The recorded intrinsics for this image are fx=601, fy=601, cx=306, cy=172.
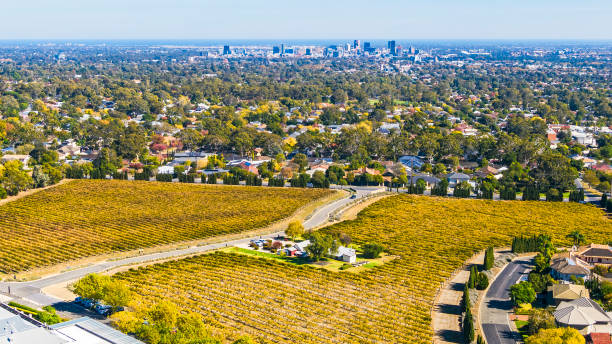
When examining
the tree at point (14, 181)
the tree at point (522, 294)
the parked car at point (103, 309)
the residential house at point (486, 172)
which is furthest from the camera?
the residential house at point (486, 172)

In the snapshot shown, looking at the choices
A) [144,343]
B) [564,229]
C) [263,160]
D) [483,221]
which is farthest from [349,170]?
[144,343]

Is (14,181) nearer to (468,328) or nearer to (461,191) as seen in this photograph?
(461,191)

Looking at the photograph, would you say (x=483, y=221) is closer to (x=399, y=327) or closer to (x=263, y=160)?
(x=399, y=327)

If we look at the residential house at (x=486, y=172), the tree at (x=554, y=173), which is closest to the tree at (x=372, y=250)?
the tree at (x=554, y=173)

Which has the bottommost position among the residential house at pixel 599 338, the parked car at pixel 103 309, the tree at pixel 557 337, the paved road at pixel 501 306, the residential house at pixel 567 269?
the paved road at pixel 501 306

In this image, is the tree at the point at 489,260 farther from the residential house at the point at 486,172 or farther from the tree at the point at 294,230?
the residential house at the point at 486,172

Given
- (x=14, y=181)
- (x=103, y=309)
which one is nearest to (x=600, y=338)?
(x=103, y=309)

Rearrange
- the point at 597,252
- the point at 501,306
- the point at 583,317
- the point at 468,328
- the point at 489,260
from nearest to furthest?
the point at 468,328, the point at 583,317, the point at 501,306, the point at 489,260, the point at 597,252
